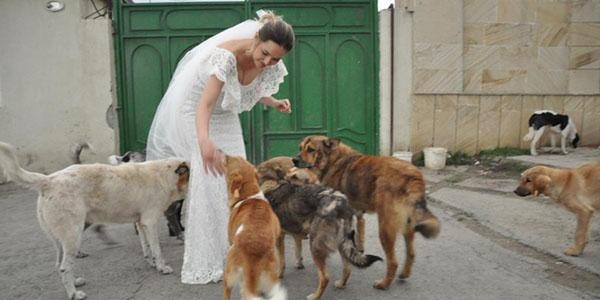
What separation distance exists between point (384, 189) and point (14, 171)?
2.65 metres

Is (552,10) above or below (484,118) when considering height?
above

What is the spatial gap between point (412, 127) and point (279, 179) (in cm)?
468

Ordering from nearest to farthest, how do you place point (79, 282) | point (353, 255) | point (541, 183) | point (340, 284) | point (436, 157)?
point (353, 255) < point (340, 284) < point (79, 282) < point (541, 183) < point (436, 157)

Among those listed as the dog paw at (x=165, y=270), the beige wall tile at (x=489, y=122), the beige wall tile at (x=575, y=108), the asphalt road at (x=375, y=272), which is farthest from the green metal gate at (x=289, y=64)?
the dog paw at (x=165, y=270)

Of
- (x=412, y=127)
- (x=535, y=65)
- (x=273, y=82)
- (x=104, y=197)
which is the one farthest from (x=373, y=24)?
(x=104, y=197)

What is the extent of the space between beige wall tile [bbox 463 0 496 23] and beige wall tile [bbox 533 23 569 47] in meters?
0.84

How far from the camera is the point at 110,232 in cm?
488

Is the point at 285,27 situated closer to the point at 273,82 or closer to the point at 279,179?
the point at 273,82

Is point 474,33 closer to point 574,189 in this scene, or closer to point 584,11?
point 584,11

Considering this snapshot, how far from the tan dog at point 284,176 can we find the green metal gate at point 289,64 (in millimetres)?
3972

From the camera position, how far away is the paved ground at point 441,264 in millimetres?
3287

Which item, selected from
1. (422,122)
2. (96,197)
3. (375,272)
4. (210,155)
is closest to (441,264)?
(375,272)

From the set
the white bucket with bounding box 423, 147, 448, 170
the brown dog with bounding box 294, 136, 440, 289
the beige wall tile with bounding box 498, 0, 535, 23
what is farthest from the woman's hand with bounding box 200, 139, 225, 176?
the beige wall tile with bounding box 498, 0, 535, 23

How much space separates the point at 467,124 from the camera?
26.3ft
